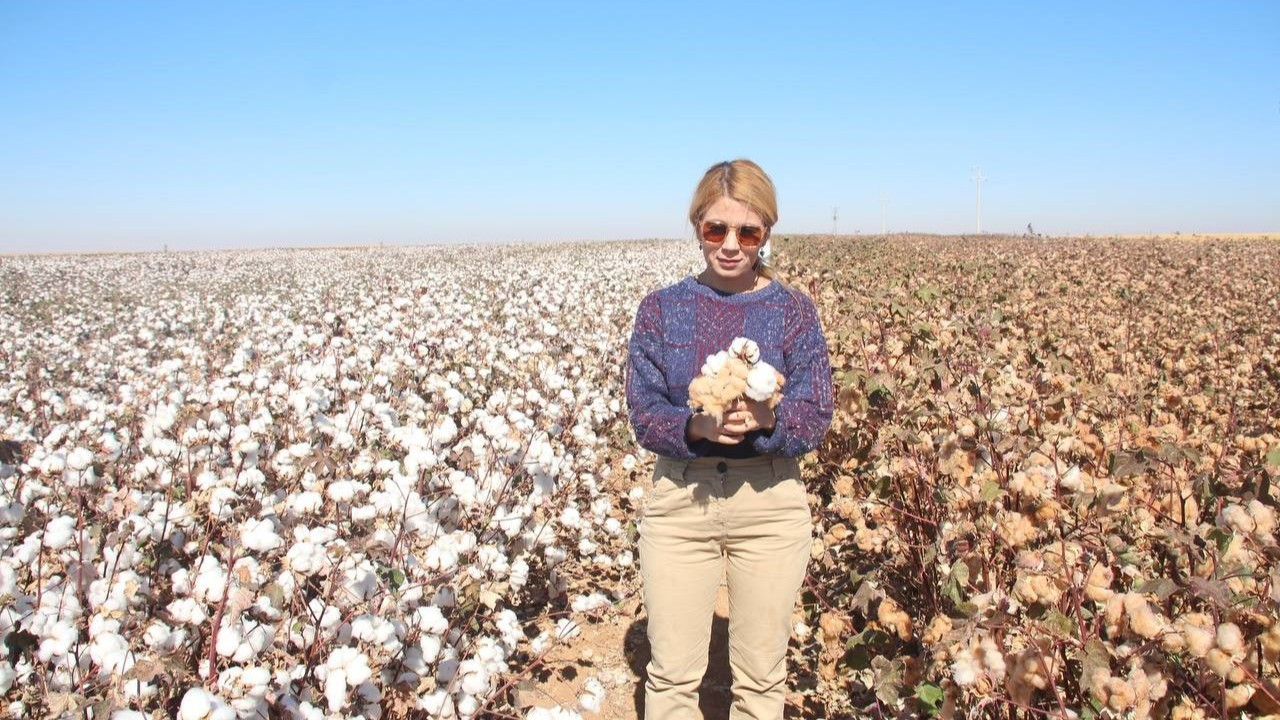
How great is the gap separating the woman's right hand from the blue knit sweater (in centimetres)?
11

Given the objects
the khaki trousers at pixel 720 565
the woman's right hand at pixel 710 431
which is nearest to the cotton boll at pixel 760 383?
the woman's right hand at pixel 710 431

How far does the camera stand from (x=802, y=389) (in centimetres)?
228

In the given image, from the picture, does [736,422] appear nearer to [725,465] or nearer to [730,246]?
[725,465]

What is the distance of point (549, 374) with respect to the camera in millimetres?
5184

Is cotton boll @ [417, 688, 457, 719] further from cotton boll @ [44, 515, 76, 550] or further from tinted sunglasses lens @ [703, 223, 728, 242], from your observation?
tinted sunglasses lens @ [703, 223, 728, 242]

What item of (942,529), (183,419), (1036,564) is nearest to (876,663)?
(942,529)

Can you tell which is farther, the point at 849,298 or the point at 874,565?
the point at 849,298

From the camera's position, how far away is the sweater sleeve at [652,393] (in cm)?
215

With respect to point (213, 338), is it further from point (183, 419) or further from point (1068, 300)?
point (1068, 300)

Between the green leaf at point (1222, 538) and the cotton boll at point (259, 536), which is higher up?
the green leaf at point (1222, 538)

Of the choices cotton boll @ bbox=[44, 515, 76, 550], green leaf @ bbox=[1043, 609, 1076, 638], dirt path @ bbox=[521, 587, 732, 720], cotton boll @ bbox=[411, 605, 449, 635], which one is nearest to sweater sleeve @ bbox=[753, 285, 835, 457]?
green leaf @ bbox=[1043, 609, 1076, 638]

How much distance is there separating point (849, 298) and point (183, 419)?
6884 millimetres

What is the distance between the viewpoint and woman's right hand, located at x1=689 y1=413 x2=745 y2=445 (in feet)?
6.72

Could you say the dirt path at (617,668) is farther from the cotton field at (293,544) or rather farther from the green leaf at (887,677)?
the green leaf at (887,677)
